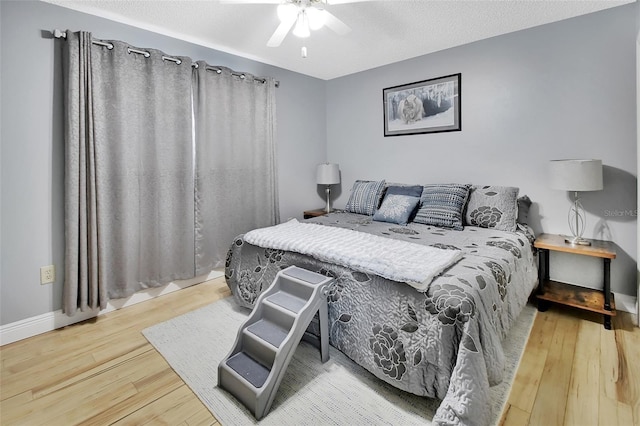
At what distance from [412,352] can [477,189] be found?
1.98 meters

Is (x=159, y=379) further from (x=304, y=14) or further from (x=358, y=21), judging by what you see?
(x=358, y=21)

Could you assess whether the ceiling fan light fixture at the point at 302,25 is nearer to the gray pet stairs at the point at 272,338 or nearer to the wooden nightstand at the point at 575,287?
the gray pet stairs at the point at 272,338

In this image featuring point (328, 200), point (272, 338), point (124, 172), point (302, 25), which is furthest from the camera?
point (328, 200)

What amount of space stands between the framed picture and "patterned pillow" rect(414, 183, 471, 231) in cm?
75

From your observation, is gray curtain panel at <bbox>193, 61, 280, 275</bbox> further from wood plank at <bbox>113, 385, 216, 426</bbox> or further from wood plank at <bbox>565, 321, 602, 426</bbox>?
wood plank at <bbox>565, 321, 602, 426</bbox>

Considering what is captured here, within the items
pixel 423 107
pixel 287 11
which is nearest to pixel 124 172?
pixel 287 11

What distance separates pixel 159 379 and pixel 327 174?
9.55ft

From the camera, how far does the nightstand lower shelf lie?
2.32m

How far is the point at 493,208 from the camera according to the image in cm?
278

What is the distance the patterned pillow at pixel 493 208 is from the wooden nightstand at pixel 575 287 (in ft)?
0.91

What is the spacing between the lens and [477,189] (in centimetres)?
299

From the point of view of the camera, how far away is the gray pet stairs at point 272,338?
1577 mm

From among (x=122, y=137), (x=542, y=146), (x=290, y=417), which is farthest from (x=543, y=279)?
(x=122, y=137)

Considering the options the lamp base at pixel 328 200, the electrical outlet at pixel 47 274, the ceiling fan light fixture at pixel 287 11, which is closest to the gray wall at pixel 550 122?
the lamp base at pixel 328 200
